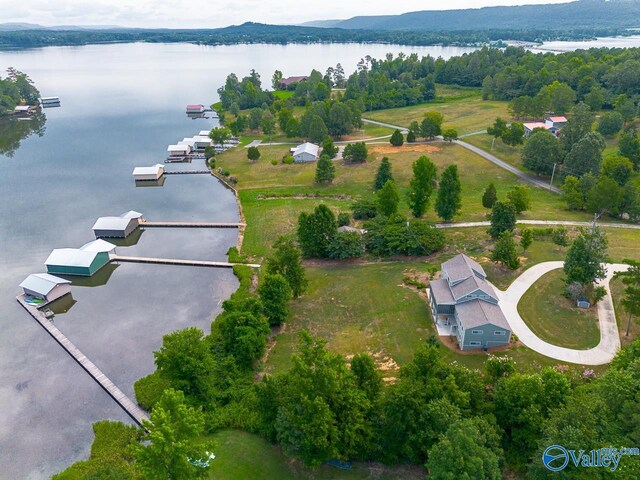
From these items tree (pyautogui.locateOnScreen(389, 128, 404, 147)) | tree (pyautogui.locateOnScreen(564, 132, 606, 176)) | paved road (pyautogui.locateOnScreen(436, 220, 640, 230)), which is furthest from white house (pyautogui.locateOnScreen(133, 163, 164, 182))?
tree (pyautogui.locateOnScreen(564, 132, 606, 176))

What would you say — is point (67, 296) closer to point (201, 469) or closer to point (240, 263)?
point (240, 263)

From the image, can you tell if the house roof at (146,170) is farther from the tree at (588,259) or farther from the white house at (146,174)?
the tree at (588,259)

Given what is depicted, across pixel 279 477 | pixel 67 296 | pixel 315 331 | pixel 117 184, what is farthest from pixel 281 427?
pixel 117 184

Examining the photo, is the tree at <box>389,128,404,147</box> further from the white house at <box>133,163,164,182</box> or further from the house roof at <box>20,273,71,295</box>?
the house roof at <box>20,273,71,295</box>

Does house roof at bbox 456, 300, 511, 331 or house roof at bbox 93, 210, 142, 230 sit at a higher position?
house roof at bbox 456, 300, 511, 331

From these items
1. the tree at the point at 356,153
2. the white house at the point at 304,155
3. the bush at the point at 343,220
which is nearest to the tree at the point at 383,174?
the tree at the point at 356,153
